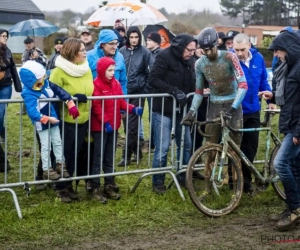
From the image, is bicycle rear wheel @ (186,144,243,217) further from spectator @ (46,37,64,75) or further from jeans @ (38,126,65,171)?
spectator @ (46,37,64,75)

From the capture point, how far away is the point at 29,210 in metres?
5.86

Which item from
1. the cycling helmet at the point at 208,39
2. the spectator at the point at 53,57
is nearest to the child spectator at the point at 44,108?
the cycling helmet at the point at 208,39

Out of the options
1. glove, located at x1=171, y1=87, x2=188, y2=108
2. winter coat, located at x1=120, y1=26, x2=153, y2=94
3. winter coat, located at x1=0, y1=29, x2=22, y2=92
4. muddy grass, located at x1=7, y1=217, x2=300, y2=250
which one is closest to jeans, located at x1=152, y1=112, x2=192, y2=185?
glove, located at x1=171, y1=87, x2=188, y2=108

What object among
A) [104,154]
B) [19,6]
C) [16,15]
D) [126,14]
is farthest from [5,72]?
[19,6]

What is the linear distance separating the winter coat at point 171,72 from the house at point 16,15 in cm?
4007

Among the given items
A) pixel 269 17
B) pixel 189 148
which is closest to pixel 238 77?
pixel 189 148

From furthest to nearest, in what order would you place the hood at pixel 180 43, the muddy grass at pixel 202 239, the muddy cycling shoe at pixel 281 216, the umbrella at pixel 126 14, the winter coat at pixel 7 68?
the umbrella at pixel 126 14, the winter coat at pixel 7 68, the hood at pixel 180 43, the muddy cycling shoe at pixel 281 216, the muddy grass at pixel 202 239

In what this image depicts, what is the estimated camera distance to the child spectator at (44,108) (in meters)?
5.80

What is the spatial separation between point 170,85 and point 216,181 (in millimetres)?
1316

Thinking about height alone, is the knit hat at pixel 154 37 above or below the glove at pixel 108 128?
above

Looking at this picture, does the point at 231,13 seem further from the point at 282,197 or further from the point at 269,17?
the point at 282,197

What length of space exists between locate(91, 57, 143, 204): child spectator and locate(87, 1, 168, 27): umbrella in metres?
4.12

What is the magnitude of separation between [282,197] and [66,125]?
2.72 m

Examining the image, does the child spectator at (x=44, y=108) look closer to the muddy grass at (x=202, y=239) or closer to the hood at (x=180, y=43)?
the muddy grass at (x=202, y=239)
